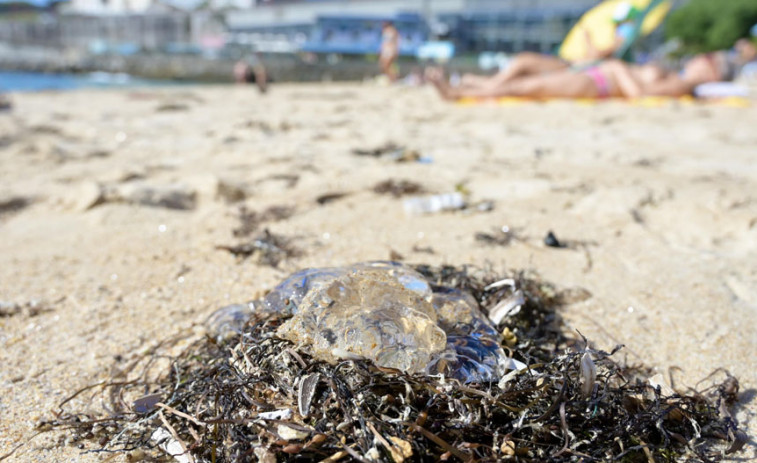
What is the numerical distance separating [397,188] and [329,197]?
0.48 meters

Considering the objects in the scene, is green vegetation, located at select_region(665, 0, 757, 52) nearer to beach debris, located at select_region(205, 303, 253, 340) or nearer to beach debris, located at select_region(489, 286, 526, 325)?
beach debris, located at select_region(489, 286, 526, 325)

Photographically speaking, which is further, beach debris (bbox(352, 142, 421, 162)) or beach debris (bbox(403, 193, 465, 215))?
beach debris (bbox(352, 142, 421, 162))

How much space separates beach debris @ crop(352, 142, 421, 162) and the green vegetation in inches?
1593

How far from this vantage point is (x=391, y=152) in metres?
4.63

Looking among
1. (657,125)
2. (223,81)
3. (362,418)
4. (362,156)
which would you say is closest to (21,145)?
(362,156)

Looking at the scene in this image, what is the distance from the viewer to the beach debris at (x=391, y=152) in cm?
436

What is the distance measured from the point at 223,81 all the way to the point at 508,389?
23707 millimetres

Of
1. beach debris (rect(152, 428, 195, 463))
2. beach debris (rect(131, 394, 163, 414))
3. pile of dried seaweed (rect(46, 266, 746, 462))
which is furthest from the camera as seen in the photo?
beach debris (rect(131, 394, 163, 414))

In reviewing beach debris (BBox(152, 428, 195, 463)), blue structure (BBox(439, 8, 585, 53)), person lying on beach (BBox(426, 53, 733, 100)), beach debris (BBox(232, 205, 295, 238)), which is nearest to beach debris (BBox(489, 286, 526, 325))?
beach debris (BBox(152, 428, 195, 463))

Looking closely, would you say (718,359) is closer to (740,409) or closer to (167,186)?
(740,409)

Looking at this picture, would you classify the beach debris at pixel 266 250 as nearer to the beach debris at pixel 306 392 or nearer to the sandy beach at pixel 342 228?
the sandy beach at pixel 342 228

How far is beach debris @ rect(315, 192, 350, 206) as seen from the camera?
3334 millimetres

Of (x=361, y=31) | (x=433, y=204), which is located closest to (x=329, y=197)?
(x=433, y=204)

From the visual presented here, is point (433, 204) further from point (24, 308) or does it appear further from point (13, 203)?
point (13, 203)
